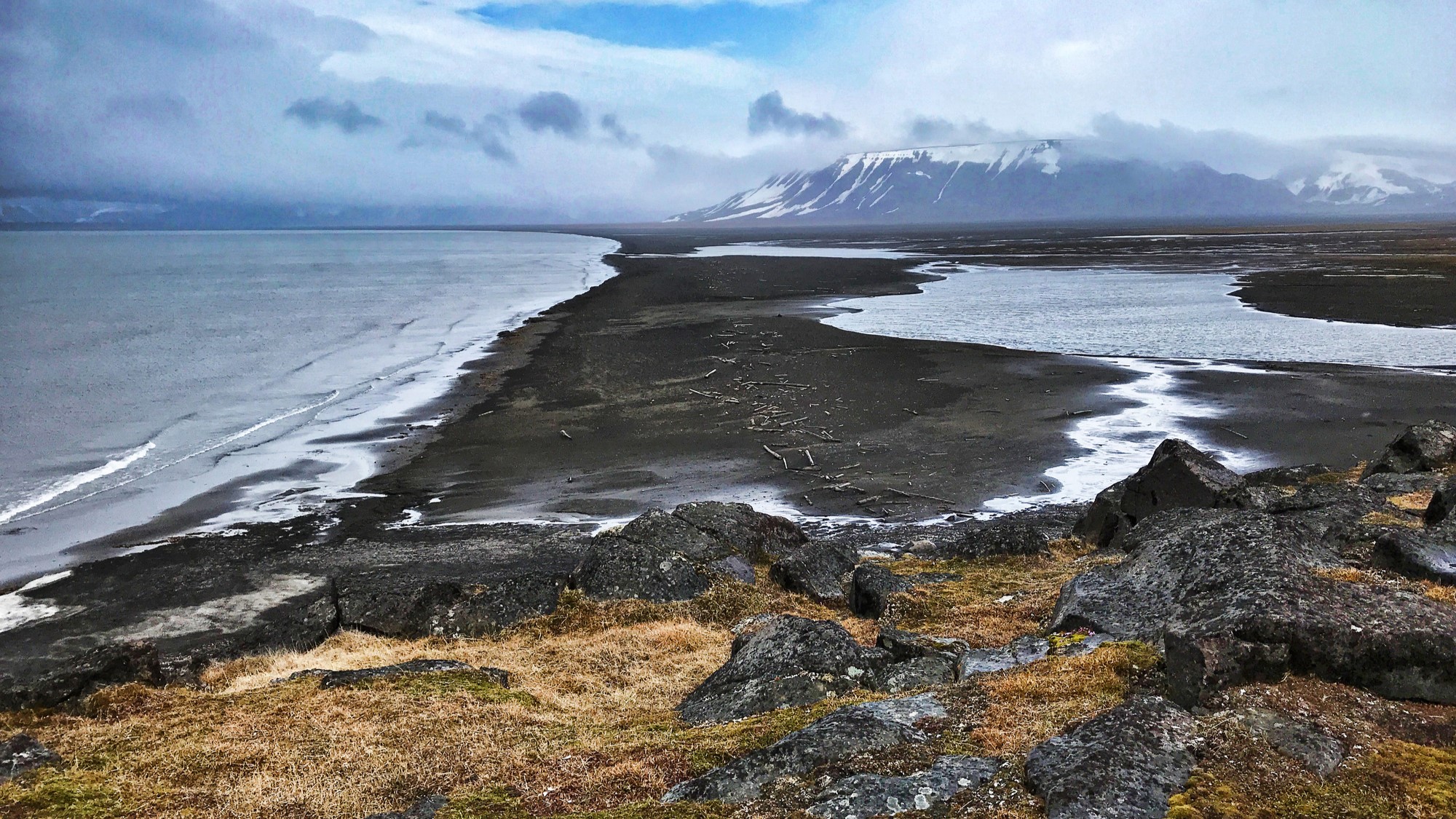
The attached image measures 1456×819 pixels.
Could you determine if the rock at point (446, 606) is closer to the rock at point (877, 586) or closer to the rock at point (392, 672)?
the rock at point (392, 672)

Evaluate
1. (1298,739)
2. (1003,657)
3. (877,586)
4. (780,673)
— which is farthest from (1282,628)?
(877,586)

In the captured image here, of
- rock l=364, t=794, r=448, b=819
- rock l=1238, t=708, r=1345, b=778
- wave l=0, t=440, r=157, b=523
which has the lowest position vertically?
wave l=0, t=440, r=157, b=523

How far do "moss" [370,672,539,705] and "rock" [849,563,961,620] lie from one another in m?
6.60

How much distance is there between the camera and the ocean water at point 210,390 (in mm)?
29016

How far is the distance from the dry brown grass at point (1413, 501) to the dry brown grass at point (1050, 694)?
11.3 meters

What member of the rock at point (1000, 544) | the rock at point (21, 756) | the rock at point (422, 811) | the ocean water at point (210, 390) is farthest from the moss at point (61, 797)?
the ocean water at point (210, 390)

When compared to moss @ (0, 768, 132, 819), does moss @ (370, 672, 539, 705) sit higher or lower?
lower

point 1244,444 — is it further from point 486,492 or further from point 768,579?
point 486,492

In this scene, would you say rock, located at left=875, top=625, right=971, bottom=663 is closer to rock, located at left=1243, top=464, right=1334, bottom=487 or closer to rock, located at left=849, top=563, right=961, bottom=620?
rock, located at left=849, top=563, right=961, bottom=620

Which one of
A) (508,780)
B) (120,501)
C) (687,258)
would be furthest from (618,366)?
(687,258)

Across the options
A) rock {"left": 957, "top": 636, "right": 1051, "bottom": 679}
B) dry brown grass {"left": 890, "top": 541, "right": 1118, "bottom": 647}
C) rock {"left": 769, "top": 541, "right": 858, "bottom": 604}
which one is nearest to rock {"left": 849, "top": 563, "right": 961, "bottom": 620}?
dry brown grass {"left": 890, "top": 541, "right": 1118, "bottom": 647}

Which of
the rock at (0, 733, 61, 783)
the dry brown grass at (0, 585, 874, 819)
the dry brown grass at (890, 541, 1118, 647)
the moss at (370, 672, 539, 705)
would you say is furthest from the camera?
the dry brown grass at (890, 541, 1118, 647)

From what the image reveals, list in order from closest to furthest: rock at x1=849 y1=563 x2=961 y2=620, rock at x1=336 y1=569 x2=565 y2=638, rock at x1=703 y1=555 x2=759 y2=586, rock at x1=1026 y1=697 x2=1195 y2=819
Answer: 1. rock at x1=1026 y1=697 x2=1195 y2=819
2. rock at x1=849 y1=563 x2=961 y2=620
3. rock at x1=336 y1=569 x2=565 y2=638
4. rock at x1=703 y1=555 x2=759 y2=586

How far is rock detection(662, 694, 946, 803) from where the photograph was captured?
805 centimetres
